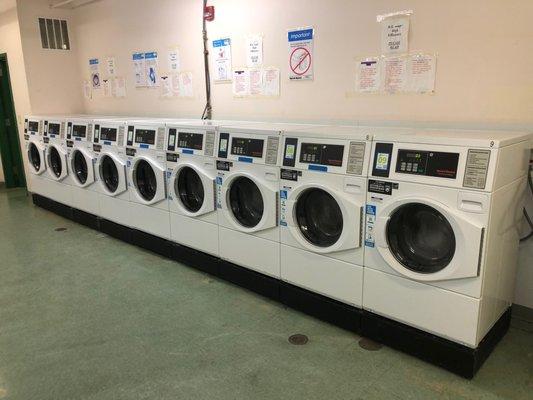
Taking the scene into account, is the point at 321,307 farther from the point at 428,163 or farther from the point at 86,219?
the point at 86,219

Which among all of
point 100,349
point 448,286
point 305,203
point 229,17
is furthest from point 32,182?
point 448,286

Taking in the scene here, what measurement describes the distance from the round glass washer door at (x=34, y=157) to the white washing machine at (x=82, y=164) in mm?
813

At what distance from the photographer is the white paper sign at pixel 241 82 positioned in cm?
383

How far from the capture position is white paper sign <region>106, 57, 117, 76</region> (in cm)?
529

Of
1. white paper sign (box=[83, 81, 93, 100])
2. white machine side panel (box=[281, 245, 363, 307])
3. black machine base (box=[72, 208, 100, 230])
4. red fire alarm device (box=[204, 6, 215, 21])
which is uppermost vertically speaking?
red fire alarm device (box=[204, 6, 215, 21])

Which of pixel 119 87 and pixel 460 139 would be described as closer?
pixel 460 139

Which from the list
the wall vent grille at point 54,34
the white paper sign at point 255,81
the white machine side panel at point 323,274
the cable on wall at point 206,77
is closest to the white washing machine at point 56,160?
the wall vent grille at point 54,34

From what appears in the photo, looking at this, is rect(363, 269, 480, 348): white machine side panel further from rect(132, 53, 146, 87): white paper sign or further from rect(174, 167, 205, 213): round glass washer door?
rect(132, 53, 146, 87): white paper sign

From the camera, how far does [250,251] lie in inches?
120

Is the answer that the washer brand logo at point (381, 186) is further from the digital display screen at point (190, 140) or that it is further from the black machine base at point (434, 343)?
the digital display screen at point (190, 140)

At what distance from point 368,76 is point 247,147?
100 cm

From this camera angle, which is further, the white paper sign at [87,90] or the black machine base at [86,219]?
the white paper sign at [87,90]

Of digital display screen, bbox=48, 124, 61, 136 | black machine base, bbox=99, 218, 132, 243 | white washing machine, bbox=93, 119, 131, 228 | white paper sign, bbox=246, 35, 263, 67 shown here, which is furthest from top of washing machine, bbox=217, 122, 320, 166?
digital display screen, bbox=48, 124, 61, 136

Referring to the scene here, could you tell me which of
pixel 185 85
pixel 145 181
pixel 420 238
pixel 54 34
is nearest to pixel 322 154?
pixel 420 238
